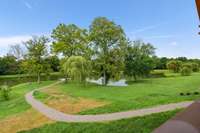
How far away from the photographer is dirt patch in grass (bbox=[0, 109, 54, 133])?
8413mm

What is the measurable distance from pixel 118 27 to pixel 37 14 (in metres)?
7.08

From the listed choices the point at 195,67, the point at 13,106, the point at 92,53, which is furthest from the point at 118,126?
the point at 195,67

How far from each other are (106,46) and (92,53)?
1366 millimetres

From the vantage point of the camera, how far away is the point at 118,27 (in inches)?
868

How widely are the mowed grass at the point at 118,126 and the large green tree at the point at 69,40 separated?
1603 cm

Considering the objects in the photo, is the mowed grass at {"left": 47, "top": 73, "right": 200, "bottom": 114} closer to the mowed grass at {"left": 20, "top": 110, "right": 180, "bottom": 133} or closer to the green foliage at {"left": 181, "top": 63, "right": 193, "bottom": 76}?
the mowed grass at {"left": 20, "top": 110, "right": 180, "bottom": 133}

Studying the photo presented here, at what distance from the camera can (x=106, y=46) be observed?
21.7 metres

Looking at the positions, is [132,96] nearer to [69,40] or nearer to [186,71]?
[69,40]

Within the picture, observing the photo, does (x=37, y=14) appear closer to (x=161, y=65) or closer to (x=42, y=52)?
(x=42, y=52)

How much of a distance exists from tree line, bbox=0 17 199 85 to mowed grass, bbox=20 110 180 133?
1196 cm

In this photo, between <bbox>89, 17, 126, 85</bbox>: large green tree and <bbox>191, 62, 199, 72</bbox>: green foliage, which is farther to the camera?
<bbox>191, 62, 199, 72</bbox>: green foliage

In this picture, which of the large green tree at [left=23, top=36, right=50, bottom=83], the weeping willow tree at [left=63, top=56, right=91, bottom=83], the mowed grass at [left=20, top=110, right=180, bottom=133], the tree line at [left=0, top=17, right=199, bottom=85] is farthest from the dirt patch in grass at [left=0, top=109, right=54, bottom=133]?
the large green tree at [left=23, top=36, right=50, bottom=83]

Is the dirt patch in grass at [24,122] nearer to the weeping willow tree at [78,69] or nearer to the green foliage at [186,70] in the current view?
the weeping willow tree at [78,69]

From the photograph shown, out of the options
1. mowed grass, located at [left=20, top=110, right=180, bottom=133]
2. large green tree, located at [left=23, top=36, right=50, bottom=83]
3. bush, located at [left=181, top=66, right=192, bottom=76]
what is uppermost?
large green tree, located at [left=23, top=36, right=50, bottom=83]
